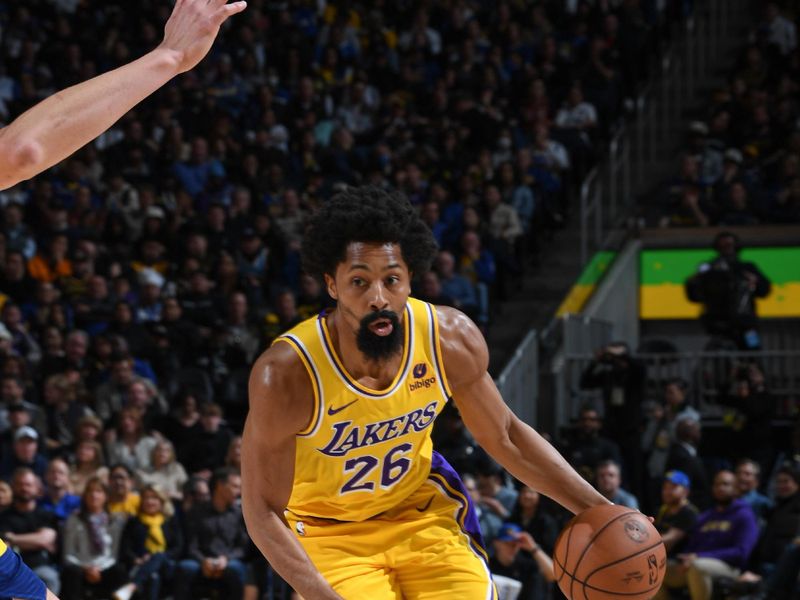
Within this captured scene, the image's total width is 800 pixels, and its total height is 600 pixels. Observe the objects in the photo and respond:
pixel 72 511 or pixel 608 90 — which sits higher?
pixel 608 90

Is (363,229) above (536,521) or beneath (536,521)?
above

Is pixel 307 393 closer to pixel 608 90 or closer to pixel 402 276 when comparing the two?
pixel 402 276

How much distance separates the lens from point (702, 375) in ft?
41.8

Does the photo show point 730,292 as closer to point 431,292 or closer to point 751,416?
point 751,416

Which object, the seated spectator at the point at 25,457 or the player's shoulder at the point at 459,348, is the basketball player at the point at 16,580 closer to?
the player's shoulder at the point at 459,348

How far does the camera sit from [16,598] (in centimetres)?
412

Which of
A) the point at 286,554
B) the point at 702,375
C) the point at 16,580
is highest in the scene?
the point at 702,375

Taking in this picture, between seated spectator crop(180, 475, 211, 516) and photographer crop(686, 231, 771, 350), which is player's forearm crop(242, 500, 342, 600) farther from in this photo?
photographer crop(686, 231, 771, 350)

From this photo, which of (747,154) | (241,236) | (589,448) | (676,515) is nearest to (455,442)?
(589,448)

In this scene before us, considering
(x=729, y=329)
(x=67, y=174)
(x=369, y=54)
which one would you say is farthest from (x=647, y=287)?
(x=67, y=174)

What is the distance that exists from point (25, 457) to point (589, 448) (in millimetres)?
4490

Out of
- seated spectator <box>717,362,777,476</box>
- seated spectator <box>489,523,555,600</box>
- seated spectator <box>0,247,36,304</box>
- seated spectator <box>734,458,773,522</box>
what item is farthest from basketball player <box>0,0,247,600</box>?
seated spectator <box>0,247,36,304</box>

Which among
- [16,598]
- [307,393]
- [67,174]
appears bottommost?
[16,598]

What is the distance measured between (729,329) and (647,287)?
2154 mm
